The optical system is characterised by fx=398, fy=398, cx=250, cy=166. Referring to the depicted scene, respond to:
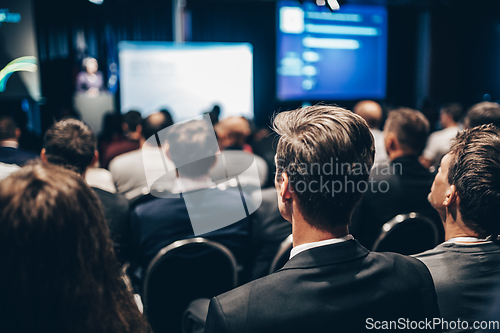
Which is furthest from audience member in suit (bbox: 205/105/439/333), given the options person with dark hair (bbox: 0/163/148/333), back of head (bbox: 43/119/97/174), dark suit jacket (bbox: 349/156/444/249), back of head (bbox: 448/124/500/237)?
back of head (bbox: 43/119/97/174)

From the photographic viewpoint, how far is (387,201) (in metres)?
2.14

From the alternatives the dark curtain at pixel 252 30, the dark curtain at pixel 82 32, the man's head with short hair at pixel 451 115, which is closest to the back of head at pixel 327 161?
the man's head with short hair at pixel 451 115

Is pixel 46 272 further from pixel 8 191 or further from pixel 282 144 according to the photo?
pixel 282 144

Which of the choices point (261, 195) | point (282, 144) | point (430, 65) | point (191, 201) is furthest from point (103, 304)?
point (430, 65)

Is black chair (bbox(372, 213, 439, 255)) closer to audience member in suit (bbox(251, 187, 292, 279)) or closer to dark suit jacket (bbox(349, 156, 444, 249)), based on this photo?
dark suit jacket (bbox(349, 156, 444, 249))

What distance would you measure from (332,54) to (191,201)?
20.5ft

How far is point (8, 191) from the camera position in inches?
25.6

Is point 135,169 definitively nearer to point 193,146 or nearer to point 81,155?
point 81,155

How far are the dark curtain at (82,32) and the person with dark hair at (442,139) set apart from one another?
4.89 metres

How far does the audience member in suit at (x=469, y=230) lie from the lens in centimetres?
112

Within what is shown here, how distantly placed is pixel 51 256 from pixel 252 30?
25.1ft

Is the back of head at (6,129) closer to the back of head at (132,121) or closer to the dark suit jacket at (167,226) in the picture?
the back of head at (132,121)

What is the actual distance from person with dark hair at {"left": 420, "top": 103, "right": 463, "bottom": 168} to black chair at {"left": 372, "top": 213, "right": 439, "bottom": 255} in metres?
2.16

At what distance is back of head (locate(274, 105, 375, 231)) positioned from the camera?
894 mm
